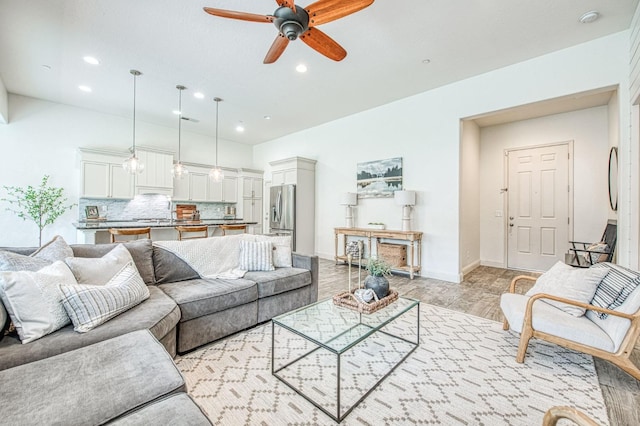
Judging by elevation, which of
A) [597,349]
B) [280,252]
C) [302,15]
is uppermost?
[302,15]

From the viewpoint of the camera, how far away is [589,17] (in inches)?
113

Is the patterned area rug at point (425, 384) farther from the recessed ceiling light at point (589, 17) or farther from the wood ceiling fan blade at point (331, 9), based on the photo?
the recessed ceiling light at point (589, 17)

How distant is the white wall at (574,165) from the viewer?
4.60 m

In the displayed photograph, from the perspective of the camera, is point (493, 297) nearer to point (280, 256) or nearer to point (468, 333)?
point (468, 333)

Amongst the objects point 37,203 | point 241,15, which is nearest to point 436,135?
point 241,15

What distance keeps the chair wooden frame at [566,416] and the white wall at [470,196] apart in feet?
13.0

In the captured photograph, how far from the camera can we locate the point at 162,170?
20.7 ft

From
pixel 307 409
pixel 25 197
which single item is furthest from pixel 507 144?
pixel 25 197

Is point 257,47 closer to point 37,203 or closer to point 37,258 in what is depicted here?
point 37,258

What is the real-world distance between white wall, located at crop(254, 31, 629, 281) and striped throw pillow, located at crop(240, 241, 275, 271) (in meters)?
2.89

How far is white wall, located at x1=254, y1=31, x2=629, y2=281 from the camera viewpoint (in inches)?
132

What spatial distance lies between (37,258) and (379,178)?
4.74 m

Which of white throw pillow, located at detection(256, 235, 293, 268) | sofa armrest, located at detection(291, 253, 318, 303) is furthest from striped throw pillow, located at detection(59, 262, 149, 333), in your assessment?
sofa armrest, located at detection(291, 253, 318, 303)

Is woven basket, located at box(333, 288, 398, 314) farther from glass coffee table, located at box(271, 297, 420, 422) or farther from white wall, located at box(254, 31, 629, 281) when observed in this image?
white wall, located at box(254, 31, 629, 281)
